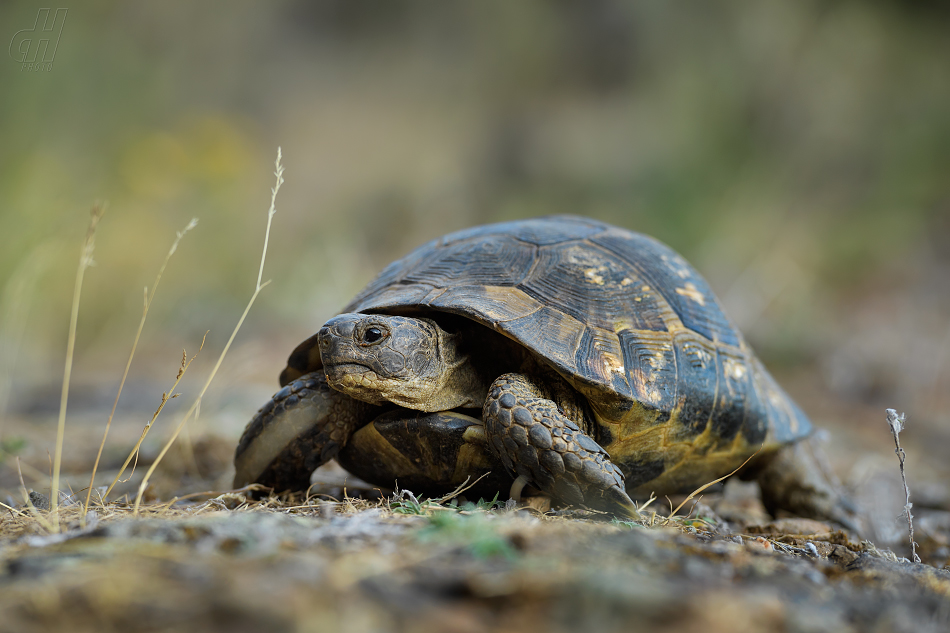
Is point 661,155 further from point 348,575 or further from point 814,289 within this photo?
point 348,575

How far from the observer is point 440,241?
3.32 meters

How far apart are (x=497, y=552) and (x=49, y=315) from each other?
7.25 metres

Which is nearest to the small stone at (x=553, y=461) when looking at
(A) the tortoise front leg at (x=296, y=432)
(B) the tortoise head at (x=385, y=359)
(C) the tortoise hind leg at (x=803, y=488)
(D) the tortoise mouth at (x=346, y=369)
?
(B) the tortoise head at (x=385, y=359)

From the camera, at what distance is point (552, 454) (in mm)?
2227

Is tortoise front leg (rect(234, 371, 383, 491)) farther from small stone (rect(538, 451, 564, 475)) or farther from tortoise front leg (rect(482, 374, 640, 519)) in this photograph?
small stone (rect(538, 451, 564, 475))

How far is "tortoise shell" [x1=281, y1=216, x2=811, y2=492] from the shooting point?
2551 mm

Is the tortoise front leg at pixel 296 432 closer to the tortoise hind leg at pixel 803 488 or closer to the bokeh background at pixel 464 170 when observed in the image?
the bokeh background at pixel 464 170

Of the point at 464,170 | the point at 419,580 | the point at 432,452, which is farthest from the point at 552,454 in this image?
the point at 464,170

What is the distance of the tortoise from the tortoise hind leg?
0.93 feet

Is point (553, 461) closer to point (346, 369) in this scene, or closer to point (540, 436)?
point (540, 436)

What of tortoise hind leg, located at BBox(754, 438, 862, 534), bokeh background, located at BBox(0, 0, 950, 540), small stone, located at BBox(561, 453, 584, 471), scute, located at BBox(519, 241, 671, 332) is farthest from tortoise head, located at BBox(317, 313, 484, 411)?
tortoise hind leg, located at BBox(754, 438, 862, 534)

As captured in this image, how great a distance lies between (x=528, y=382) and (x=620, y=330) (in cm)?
47

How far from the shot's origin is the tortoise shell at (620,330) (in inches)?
100

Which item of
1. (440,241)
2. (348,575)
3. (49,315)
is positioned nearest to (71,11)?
(49,315)
